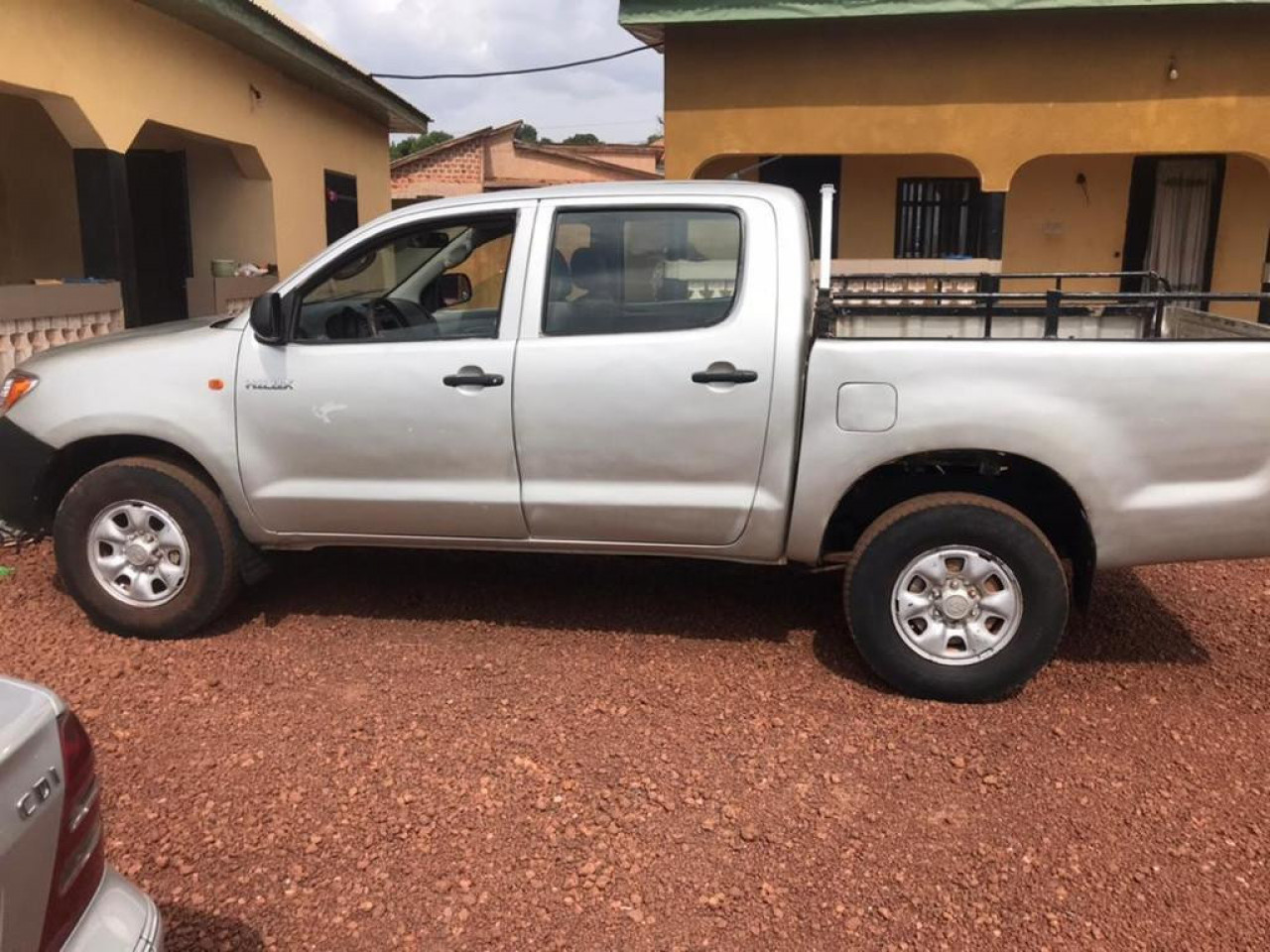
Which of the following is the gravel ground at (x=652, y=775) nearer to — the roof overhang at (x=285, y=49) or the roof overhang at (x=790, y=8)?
the roof overhang at (x=285, y=49)

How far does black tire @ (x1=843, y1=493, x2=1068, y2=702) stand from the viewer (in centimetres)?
392

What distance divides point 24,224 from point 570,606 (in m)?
9.33

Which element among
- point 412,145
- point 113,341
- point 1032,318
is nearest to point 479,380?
point 113,341

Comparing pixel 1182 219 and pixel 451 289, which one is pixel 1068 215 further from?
pixel 451 289

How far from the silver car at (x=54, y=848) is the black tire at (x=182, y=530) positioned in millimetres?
2586

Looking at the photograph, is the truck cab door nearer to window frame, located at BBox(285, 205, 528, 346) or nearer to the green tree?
window frame, located at BBox(285, 205, 528, 346)

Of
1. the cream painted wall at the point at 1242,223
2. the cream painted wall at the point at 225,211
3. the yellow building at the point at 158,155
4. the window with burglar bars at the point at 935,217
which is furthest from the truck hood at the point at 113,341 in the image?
the cream painted wall at the point at 1242,223

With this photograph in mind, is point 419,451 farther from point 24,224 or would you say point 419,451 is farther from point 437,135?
point 437,135

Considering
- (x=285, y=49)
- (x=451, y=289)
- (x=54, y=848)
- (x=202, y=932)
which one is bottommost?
(x=202, y=932)

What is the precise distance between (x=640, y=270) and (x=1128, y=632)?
2.63 meters

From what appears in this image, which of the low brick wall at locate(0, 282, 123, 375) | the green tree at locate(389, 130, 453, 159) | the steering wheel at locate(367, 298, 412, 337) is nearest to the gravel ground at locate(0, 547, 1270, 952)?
the steering wheel at locate(367, 298, 412, 337)

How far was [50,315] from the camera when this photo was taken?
307 inches

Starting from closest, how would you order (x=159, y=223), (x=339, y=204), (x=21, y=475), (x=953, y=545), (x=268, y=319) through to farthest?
1. (x=953, y=545)
2. (x=268, y=319)
3. (x=21, y=475)
4. (x=159, y=223)
5. (x=339, y=204)

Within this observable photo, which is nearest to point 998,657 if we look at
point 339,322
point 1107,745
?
point 1107,745
